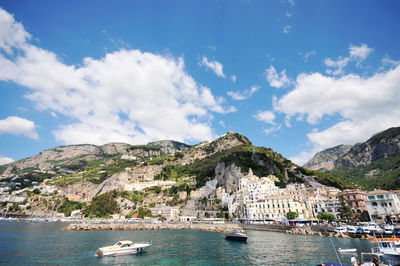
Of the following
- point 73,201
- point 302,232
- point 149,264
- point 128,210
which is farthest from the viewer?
point 73,201

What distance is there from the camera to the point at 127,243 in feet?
125

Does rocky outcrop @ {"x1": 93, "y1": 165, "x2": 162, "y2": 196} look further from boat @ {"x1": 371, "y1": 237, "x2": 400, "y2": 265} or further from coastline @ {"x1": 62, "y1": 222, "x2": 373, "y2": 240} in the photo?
boat @ {"x1": 371, "y1": 237, "x2": 400, "y2": 265}

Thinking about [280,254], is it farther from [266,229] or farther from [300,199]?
[300,199]

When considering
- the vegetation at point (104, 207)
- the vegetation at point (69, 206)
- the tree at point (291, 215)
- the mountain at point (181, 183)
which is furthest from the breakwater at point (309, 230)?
the vegetation at point (69, 206)

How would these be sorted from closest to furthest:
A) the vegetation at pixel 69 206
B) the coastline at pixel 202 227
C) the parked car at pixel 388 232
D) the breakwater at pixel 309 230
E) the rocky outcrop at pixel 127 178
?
the parked car at pixel 388 232
the breakwater at pixel 309 230
the coastline at pixel 202 227
the vegetation at pixel 69 206
the rocky outcrop at pixel 127 178

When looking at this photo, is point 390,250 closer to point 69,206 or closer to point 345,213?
point 345,213

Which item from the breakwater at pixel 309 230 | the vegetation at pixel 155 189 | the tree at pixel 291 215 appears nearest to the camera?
the breakwater at pixel 309 230

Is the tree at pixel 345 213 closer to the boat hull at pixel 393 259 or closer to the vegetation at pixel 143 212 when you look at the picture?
the boat hull at pixel 393 259

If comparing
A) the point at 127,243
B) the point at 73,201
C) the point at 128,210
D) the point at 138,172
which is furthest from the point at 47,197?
the point at 127,243

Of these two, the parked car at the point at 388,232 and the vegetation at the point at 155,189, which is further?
the vegetation at the point at 155,189

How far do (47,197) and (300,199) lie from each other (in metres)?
201

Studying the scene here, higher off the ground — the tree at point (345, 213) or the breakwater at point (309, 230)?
the tree at point (345, 213)

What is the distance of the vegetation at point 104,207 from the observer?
132 m

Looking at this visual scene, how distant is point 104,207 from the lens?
135125 mm
